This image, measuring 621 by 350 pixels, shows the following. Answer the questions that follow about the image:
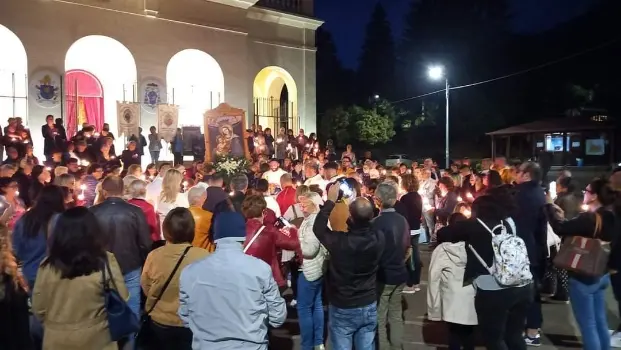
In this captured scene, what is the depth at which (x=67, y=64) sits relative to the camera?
1872 cm

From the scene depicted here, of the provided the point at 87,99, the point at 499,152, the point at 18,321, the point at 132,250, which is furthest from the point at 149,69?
the point at 499,152

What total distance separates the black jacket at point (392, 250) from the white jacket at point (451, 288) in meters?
0.34

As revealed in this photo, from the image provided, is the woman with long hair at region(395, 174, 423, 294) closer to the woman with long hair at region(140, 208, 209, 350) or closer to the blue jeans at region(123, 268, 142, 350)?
the blue jeans at region(123, 268, 142, 350)

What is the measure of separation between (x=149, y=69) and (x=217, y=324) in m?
16.8

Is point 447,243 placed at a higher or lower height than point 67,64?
lower

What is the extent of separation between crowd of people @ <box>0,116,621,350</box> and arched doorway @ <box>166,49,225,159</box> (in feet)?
45.5

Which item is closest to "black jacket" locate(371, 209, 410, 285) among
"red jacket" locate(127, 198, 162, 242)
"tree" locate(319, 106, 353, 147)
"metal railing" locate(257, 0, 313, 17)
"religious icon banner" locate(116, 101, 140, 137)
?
"red jacket" locate(127, 198, 162, 242)

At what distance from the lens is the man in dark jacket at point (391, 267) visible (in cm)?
572

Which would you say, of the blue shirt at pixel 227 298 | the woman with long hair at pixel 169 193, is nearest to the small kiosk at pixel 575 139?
the woman with long hair at pixel 169 193

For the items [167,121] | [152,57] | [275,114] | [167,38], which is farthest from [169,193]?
[275,114]

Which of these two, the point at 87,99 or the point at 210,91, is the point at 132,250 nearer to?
the point at 87,99

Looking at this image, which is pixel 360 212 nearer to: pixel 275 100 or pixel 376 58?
pixel 275 100

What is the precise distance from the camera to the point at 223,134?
61.5ft

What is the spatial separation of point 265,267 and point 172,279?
108 centimetres
